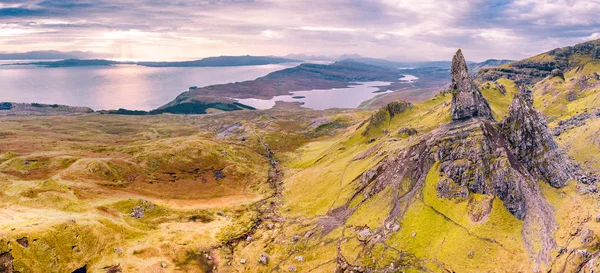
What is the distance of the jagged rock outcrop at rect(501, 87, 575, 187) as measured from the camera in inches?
4397

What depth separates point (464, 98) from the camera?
470 feet

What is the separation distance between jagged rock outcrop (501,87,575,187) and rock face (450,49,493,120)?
14228 mm

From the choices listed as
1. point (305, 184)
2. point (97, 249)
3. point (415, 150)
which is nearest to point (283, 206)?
point (305, 184)

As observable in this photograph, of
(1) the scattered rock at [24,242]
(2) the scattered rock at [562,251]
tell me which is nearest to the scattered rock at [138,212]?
(1) the scattered rock at [24,242]

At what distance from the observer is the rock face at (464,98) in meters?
141

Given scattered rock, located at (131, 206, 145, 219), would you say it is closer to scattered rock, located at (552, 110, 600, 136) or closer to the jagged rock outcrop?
the jagged rock outcrop

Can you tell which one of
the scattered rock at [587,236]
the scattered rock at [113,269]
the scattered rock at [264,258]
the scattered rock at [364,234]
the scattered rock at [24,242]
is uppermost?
the scattered rock at [587,236]

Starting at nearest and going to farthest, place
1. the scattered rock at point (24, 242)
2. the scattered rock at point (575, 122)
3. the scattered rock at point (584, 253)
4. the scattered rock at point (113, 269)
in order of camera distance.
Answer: the scattered rock at point (584, 253), the scattered rock at point (24, 242), the scattered rock at point (113, 269), the scattered rock at point (575, 122)

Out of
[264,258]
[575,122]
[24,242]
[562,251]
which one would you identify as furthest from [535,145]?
[24,242]

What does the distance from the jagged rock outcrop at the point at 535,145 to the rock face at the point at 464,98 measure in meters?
14.2

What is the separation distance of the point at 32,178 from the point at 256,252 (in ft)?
421

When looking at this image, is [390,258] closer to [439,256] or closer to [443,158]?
[439,256]

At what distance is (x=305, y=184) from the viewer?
177375mm

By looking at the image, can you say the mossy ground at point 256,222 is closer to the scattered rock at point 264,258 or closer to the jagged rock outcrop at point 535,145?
the scattered rock at point 264,258
